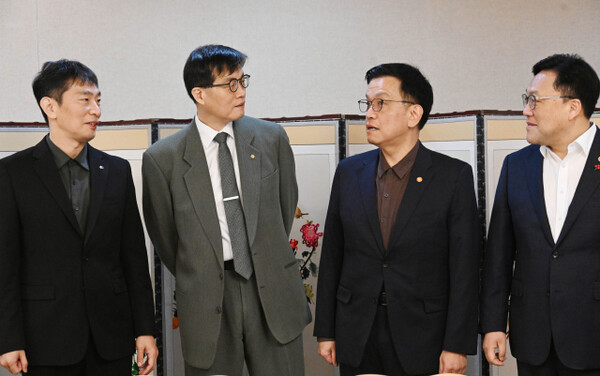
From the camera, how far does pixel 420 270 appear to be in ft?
8.65

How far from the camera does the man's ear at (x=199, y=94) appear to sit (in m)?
2.81

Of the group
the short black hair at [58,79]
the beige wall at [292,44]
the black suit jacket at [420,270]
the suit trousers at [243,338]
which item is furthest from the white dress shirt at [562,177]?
the beige wall at [292,44]

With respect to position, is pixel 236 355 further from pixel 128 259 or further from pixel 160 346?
pixel 160 346

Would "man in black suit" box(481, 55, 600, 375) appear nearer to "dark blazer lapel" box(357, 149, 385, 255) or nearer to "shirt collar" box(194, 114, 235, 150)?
"dark blazer lapel" box(357, 149, 385, 255)

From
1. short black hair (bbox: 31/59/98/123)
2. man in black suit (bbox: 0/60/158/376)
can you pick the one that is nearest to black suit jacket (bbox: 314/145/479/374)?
man in black suit (bbox: 0/60/158/376)

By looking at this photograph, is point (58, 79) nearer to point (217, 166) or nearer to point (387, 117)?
point (217, 166)

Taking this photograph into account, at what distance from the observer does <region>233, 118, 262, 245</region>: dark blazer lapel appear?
2.69 m

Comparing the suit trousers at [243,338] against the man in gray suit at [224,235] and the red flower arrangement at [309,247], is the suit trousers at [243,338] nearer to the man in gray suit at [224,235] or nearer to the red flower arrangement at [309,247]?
the man in gray suit at [224,235]

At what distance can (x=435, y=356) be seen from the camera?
2.62 meters

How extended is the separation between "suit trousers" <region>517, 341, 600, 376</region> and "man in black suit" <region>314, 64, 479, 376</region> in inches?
8.5

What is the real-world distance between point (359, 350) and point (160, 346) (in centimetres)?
130

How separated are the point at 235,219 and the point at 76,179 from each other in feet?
2.02

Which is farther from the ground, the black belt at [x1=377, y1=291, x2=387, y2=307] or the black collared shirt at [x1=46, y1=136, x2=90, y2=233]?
the black collared shirt at [x1=46, y1=136, x2=90, y2=233]

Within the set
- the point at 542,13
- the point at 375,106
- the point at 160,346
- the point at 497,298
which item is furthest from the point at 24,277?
the point at 542,13
